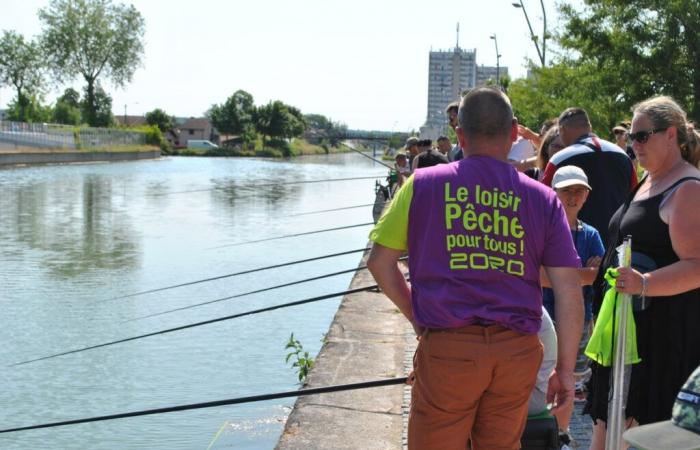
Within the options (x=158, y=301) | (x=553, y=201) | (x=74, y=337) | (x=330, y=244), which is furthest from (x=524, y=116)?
(x=553, y=201)

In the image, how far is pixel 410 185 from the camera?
9.53ft

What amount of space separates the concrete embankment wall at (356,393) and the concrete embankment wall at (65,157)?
166 ft

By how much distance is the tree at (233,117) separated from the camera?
13912 cm

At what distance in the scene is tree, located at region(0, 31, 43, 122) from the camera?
84.8 meters

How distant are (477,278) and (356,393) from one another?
3.19m

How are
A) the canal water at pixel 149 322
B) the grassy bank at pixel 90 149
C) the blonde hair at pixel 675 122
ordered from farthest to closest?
the grassy bank at pixel 90 149, the canal water at pixel 149 322, the blonde hair at pixel 675 122

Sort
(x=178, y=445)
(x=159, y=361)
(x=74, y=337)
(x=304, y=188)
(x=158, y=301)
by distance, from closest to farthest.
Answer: (x=178, y=445) < (x=159, y=361) < (x=74, y=337) < (x=158, y=301) < (x=304, y=188)

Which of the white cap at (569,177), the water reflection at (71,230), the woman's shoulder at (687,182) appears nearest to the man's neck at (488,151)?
the woman's shoulder at (687,182)

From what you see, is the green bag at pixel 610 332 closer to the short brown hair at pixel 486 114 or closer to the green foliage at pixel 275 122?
the short brown hair at pixel 486 114

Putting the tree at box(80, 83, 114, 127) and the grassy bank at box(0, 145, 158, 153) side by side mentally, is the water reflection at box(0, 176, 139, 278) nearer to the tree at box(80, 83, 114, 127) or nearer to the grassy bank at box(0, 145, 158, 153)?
the grassy bank at box(0, 145, 158, 153)

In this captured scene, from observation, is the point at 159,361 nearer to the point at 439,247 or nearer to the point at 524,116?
the point at 439,247

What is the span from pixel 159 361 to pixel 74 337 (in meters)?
1.77

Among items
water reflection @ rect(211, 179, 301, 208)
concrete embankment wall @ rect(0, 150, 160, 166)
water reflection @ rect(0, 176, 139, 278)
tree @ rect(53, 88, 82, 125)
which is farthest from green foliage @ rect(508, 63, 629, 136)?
tree @ rect(53, 88, 82, 125)

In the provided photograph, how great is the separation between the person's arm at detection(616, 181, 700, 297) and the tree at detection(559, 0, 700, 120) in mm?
10110
